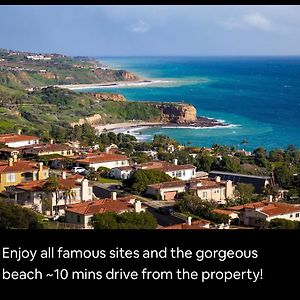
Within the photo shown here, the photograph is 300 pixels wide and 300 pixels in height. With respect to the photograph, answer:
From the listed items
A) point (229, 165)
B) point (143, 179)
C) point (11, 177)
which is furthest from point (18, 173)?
point (229, 165)

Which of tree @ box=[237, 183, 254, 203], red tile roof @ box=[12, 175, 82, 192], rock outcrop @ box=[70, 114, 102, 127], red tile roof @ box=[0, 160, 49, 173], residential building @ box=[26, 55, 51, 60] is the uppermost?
residential building @ box=[26, 55, 51, 60]

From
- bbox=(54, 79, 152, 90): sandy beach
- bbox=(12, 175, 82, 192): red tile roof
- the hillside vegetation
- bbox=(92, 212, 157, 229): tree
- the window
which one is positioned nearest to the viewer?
bbox=(92, 212, 157, 229): tree

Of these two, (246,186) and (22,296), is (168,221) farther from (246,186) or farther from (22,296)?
(22,296)

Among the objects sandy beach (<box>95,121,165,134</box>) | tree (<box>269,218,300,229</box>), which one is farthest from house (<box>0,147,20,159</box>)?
sandy beach (<box>95,121,165,134</box>)

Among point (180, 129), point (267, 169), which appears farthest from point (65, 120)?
point (267, 169)

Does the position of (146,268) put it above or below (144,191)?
above

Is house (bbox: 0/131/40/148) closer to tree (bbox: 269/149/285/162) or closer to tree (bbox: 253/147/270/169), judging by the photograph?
tree (bbox: 253/147/270/169)
